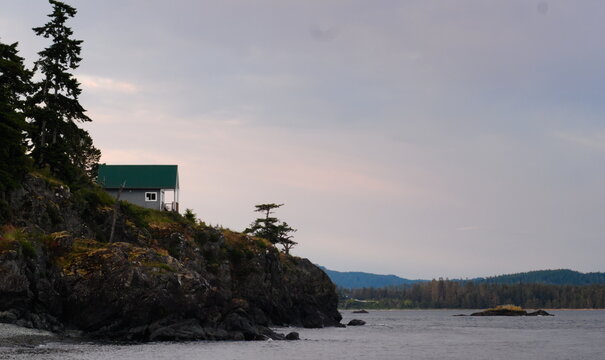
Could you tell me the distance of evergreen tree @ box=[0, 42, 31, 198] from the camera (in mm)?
56844

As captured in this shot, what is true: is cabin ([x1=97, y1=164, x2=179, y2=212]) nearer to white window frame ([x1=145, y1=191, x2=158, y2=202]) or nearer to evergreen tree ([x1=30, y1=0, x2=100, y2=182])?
white window frame ([x1=145, y1=191, x2=158, y2=202])

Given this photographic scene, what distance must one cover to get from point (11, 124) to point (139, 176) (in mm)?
42210

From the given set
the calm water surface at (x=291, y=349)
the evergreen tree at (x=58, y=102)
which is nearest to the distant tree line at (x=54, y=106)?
the evergreen tree at (x=58, y=102)

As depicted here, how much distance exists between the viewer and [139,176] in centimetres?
9975

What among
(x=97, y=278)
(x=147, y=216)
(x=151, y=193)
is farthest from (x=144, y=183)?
(x=97, y=278)

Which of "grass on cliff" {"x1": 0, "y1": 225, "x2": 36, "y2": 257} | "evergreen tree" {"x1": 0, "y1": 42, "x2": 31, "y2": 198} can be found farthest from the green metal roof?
"grass on cliff" {"x1": 0, "y1": 225, "x2": 36, "y2": 257}

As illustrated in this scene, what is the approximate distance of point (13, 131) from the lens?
186ft

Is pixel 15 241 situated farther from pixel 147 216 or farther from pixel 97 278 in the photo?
pixel 147 216

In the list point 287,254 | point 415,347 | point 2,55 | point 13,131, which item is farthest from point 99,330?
point 287,254

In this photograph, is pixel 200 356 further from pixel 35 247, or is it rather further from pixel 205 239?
pixel 205 239

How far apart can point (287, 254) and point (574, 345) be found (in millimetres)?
60664

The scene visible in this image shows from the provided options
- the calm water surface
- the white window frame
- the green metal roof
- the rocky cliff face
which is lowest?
the calm water surface

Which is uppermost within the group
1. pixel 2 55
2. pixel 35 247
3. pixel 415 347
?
pixel 2 55

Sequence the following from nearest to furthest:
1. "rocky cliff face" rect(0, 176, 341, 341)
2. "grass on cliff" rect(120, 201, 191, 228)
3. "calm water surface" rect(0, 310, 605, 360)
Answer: "calm water surface" rect(0, 310, 605, 360) < "rocky cliff face" rect(0, 176, 341, 341) < "grass on cliff" rect(120, 201, 191, 228)
